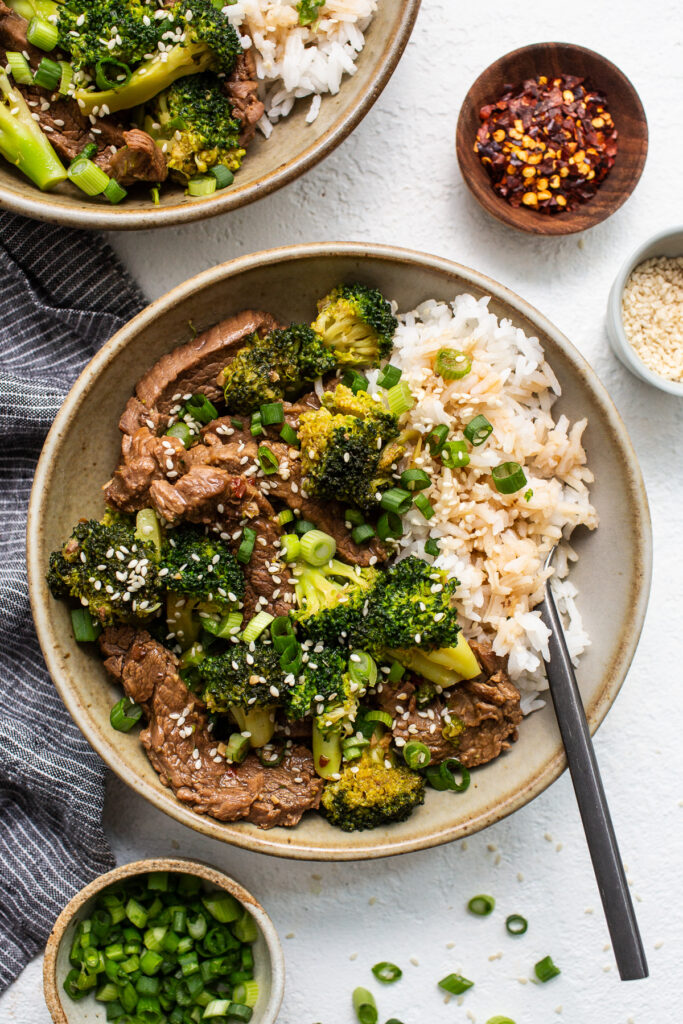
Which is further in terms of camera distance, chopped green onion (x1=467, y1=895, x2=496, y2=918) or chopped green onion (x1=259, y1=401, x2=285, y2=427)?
chopped green onion (x1=467, y1=895, x2=496, y2=918)

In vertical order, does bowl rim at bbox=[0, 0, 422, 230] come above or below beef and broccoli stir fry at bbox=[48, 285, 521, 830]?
above

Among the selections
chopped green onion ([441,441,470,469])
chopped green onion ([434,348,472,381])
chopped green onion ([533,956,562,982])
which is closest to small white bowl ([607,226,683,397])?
chopped green onion ([434,348,472,381])

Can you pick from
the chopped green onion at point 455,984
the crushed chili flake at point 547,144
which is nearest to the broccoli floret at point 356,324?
the crushed chili flake at point 547,144

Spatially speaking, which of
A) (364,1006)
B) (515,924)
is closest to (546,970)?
(515,924)

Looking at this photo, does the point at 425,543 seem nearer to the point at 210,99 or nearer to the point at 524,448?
the point at 524,448

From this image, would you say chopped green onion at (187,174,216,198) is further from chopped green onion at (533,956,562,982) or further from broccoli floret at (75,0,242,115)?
chopped green onion at (533,956,562,982)

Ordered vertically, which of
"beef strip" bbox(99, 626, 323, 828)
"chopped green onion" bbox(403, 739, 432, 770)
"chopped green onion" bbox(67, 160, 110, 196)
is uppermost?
"chopped green onion" bbox(67, 160, 110, 196)
